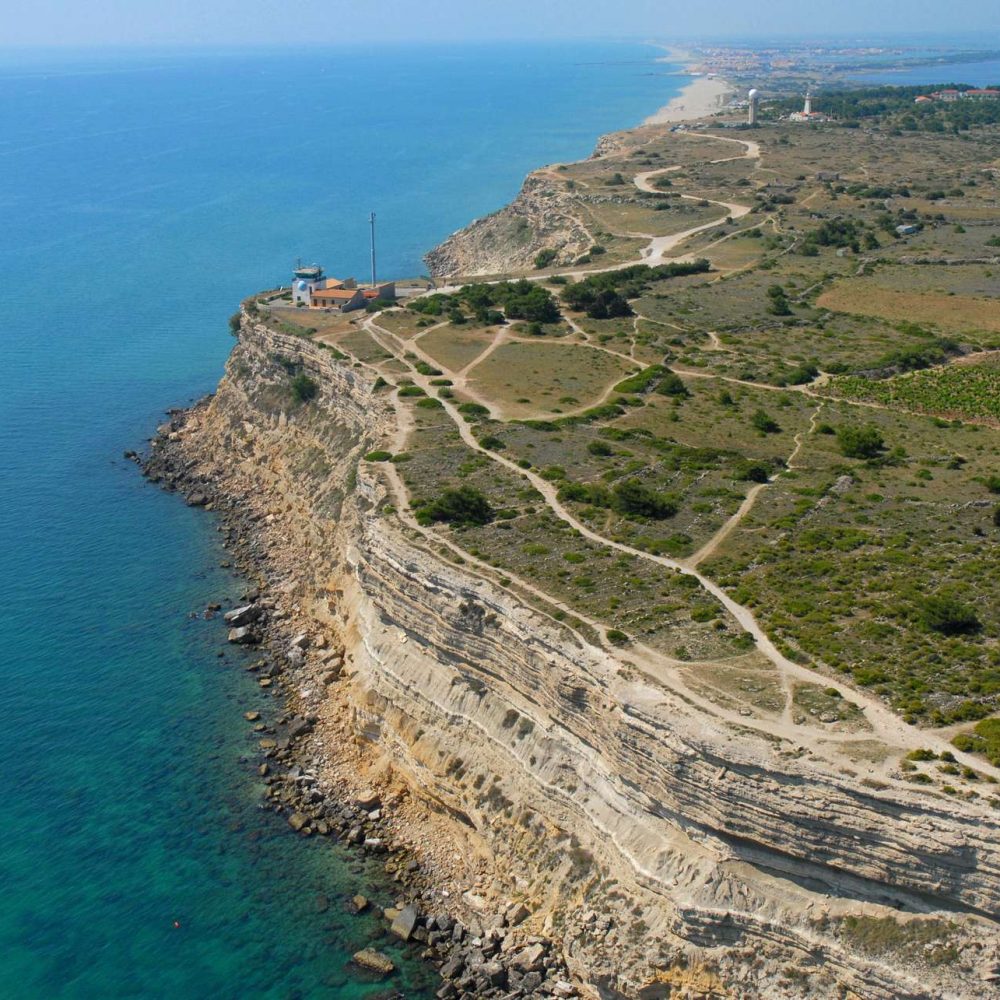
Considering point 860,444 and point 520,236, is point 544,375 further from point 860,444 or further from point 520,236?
point 520,236

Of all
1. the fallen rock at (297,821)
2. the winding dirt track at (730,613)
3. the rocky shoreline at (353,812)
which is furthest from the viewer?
the fallen rock at (297,821)

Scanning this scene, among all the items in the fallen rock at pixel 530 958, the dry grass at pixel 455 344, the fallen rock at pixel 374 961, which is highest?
the dry grass at pixel 455 344

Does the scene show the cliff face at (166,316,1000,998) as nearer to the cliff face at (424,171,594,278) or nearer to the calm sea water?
the calm sea water

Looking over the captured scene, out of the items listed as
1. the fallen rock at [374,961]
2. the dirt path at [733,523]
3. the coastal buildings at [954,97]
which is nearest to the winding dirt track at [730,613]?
the dirt path at [733,523]

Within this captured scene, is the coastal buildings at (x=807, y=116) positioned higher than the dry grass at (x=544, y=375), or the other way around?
the coastal buildings at (x=807, y=116)

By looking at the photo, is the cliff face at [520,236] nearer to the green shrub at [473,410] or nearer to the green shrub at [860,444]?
the green shrub at [473,410]

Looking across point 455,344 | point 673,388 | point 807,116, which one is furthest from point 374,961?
point 807,116
